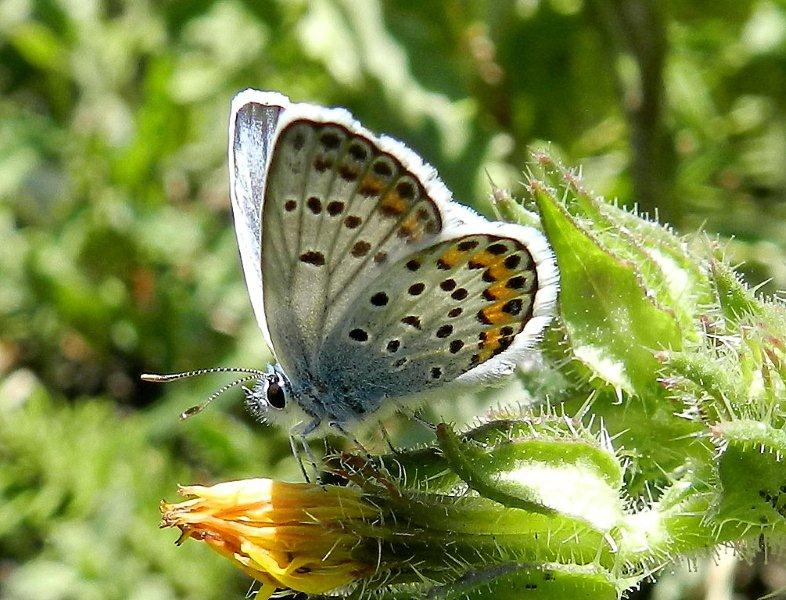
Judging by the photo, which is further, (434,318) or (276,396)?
(276,396)

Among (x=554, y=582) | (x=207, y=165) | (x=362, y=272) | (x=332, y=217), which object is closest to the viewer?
(x=554, y=582)

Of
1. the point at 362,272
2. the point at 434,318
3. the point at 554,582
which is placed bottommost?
the point at 554,582

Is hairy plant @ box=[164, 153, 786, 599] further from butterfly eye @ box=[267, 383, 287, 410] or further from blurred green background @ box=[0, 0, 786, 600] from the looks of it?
blurred green background @ box=[0, 0, 786, 600]

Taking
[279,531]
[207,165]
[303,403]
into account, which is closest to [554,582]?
[279,531]

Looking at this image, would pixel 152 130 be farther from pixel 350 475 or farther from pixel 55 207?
pixel 350 475

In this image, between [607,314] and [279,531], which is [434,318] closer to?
[607,314]

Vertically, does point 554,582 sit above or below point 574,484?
below

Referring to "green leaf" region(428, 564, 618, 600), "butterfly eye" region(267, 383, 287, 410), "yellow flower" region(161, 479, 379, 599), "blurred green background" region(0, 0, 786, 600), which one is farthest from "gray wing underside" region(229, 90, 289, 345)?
"blurred green background" region(0, 0, 786, 600)
